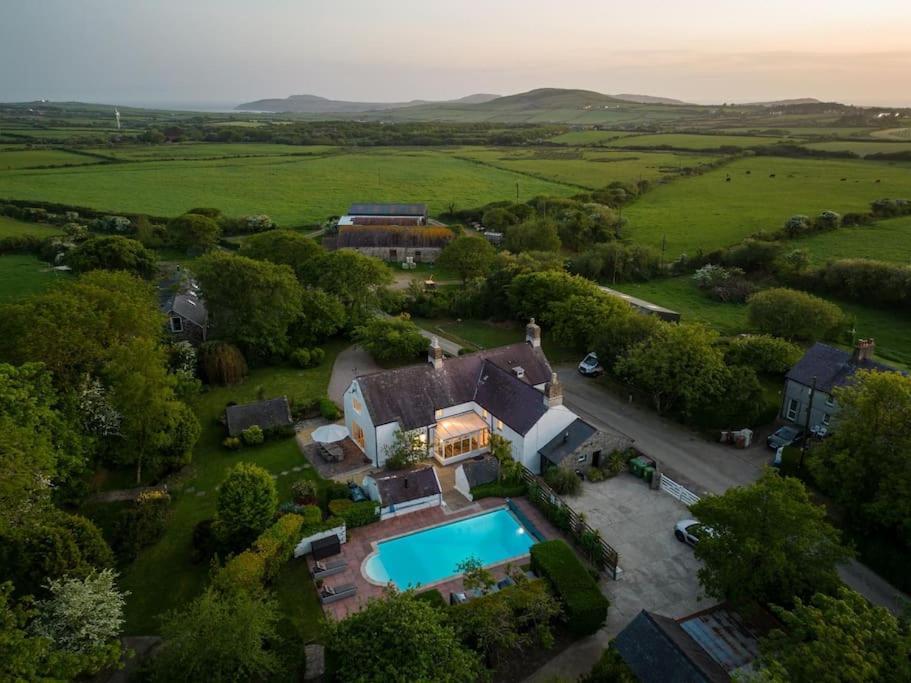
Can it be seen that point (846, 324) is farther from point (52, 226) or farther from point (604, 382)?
point (52, 226)

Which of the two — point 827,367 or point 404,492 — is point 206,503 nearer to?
point 404,492

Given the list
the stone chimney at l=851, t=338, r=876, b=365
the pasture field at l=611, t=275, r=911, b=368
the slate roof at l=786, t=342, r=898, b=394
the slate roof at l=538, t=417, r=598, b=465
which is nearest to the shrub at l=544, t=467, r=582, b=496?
the slate roof at l=538, t=417, r=598, b=465

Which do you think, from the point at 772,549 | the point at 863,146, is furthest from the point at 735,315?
the point at 863,146

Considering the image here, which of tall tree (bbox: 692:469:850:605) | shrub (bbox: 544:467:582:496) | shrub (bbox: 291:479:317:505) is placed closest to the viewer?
tall tree (bbox: 692:469:850:605)

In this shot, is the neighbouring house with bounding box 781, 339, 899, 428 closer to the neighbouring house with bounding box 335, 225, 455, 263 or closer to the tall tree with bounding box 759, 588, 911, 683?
the tall tree with bounding box 759, 588, 911, 683

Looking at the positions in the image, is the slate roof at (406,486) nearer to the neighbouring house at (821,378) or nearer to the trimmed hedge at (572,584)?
the trimmed hedge at (572,584)

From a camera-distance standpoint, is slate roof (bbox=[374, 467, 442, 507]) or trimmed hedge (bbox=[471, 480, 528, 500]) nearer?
slate roof (bbox=[374, 467, 442, 507])

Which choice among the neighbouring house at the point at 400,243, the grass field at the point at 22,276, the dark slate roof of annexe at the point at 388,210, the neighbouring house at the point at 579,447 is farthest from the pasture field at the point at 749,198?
the grass field at the point at 22,276
